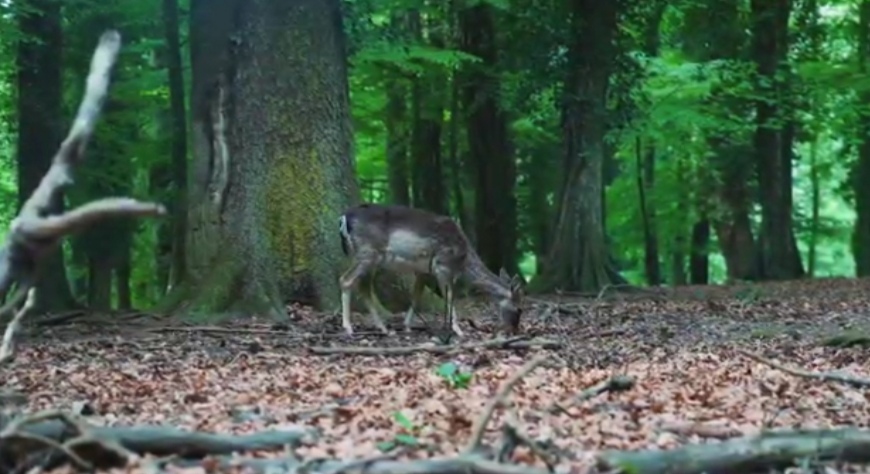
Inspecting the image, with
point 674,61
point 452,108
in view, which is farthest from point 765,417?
point 674,61

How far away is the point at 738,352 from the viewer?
10.0 metres

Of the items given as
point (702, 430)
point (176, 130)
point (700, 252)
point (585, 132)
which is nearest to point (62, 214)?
point (702, 430)

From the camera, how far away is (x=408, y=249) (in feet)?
40.3

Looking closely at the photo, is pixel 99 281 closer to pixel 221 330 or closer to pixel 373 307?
pixel 373 307

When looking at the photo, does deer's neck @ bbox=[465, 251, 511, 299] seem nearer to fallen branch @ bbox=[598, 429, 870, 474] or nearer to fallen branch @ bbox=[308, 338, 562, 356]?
fallen branch @ bbox=[308, 338, 562, 356]

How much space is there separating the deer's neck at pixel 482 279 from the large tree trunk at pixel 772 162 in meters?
10.9

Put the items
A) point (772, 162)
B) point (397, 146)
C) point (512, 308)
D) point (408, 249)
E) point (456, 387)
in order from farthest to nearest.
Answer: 1. point (397, 146)
2. point (772, 162)
3. point (408, 249)
4. point (512, 308)
5. point (456, 387)

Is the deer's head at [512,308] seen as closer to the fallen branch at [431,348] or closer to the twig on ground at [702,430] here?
the fallen branch at [431,348]

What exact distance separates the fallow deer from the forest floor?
43cm

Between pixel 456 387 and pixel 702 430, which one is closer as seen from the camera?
pixel 702 430

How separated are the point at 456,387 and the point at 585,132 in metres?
11.9

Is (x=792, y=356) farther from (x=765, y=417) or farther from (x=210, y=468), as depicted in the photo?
(x=210, y=468)

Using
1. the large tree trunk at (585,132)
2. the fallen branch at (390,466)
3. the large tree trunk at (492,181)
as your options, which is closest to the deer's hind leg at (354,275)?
the fallen branch at (390,466)

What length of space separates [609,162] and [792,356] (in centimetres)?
1994
